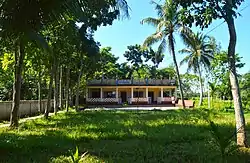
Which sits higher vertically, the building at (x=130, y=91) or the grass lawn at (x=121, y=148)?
the building at (x=130, y=91)

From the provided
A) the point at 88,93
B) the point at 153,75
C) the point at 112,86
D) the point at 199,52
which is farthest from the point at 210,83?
the point at 153,75

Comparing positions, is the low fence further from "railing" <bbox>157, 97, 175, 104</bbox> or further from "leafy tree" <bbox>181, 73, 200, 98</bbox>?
"leafy tree" <bbox>181, 73, 200, 98</bbox>

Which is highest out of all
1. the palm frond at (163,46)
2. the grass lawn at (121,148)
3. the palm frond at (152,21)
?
the palm frond at (152,21)

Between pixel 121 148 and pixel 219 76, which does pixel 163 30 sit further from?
pixel 121 148

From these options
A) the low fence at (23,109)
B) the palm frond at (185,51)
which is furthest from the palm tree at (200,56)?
the low fence at (23,109)

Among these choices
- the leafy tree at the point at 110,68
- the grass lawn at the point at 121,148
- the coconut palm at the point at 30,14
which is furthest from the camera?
the leafy tree at the point at 110,68

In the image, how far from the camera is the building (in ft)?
157

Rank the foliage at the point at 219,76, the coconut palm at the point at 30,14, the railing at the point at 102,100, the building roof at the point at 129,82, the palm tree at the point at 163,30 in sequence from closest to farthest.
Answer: the coconut palm at the point at 30,14 → the palm tree at the point at 163,30 → the foliage at the point at 219,76 → the railing at the point at 102,100 → the building roof at the point at 129,82

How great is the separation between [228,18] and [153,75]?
175 ft

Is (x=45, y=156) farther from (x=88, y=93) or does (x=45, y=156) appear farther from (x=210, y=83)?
(x=88, y=93)

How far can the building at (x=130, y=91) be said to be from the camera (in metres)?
47.9

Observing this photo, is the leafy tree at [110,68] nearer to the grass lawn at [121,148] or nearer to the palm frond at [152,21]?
the palm frond at [152,21]

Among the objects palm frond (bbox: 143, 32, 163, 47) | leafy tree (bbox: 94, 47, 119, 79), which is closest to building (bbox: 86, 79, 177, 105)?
leafy tree (bbox: 94, 47, 119, 79)

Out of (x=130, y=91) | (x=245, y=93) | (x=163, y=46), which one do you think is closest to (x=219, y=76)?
(x=245, y=93)
